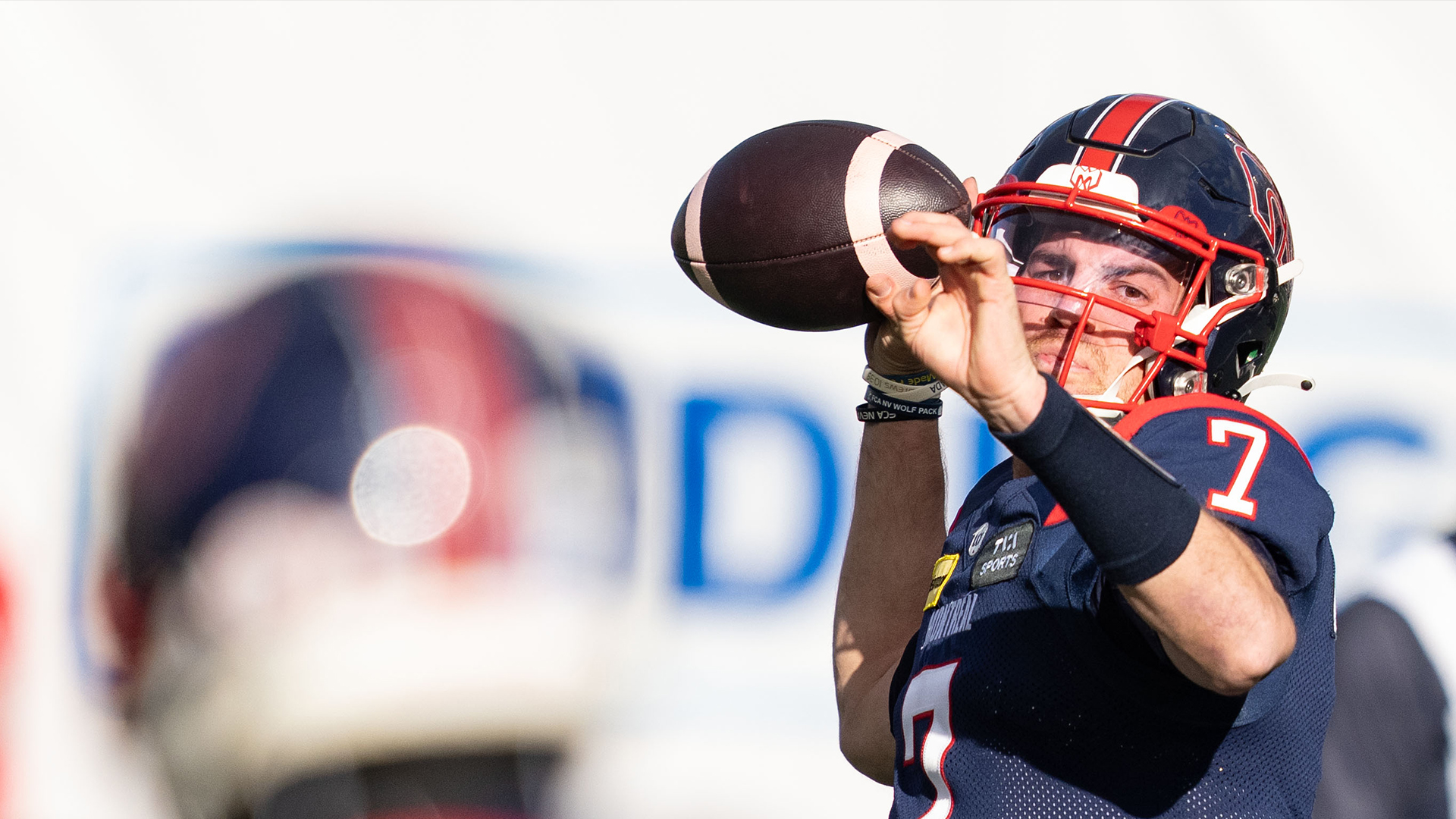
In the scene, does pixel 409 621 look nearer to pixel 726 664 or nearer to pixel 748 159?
pixel 726 664

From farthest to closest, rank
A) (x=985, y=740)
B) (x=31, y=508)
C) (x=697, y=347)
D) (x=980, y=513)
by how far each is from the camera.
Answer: (x=697, y=347) → (x=31, y=508) → (x=980, y=513) → (x=985, y=740)

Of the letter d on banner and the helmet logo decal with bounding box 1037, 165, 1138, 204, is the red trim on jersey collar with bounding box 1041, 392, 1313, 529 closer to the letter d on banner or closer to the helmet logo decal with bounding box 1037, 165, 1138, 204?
the helmet logo decal with bounding box 1037, 165, 1138, 204

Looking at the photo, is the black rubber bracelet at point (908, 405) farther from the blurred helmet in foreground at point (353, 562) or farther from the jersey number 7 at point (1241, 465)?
the blurred helmet in foreground at point (353, 562)

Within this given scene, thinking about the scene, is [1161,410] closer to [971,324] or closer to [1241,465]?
[1241,465]

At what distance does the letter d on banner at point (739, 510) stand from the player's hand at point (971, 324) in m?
1.33

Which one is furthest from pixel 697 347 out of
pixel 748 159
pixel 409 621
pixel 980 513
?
pixel 980 513

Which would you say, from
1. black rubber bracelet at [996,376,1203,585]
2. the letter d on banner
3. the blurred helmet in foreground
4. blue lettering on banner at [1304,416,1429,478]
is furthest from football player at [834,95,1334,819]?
blue lettering on banner at [1304,416,1429,478]

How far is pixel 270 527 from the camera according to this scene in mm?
2289

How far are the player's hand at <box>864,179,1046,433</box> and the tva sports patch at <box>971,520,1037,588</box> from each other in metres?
0.27

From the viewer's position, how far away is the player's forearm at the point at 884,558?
168 cm

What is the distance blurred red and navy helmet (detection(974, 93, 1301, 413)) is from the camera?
54.5 inches

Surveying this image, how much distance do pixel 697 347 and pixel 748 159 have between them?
2.92ft

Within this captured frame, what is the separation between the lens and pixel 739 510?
2.35 meters

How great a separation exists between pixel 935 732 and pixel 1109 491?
1.39 ft
